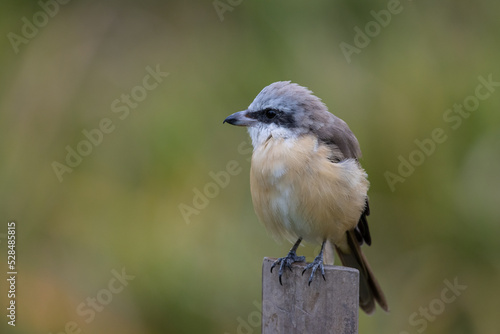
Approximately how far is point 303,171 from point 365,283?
1.12 meters

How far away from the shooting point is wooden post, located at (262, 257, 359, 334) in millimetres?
3244

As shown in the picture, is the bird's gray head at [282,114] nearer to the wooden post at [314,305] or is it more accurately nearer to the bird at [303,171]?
the bird at [303,171]

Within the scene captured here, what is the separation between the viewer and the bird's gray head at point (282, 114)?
15.3ft

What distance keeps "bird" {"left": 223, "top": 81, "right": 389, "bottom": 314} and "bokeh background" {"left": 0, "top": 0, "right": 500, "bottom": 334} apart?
1.17 meters

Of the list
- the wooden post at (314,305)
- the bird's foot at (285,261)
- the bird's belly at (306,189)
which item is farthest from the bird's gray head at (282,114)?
the wooden post at (314,305)

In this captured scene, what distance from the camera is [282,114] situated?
4676mm

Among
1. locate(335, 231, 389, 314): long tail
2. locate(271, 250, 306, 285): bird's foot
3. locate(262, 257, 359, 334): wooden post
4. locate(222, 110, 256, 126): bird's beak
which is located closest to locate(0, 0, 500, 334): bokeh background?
locate(335, 231, 389, 314): long tail

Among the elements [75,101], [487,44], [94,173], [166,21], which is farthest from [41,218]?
[487,44]

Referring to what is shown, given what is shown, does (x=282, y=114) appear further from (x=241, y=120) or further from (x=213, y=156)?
(x=213, y=156)

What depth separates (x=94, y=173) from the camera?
6.09 meters

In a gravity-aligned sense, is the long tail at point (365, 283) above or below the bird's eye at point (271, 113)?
below

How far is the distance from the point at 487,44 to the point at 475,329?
2777 mm

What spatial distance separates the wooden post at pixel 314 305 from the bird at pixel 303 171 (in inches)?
40.0

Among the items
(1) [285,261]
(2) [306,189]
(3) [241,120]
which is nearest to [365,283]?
(2) [306,189]
